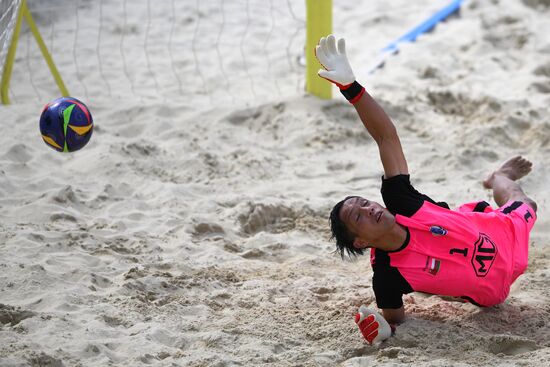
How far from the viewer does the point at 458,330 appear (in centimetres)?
366

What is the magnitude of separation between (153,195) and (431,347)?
2.19m

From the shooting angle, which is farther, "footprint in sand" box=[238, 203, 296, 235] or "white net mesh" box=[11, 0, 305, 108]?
"white net mesh" box=[11, 0, 305, 108]

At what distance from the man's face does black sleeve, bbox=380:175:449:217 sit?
0.08m

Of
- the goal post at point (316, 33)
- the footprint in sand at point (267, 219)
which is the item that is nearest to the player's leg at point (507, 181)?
the footprint in sand at point (267, 219)

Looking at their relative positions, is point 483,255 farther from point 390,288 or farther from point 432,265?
point 390,288

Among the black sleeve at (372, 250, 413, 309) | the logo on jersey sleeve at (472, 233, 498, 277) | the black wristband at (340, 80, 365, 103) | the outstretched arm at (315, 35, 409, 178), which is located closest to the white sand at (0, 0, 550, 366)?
the black sleeve at (372, 250, 413, 309)

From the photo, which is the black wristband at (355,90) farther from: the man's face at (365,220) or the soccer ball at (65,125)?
the soccer ball at (65,125)

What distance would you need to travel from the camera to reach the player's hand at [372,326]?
352 cm

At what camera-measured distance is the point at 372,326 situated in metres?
3.53

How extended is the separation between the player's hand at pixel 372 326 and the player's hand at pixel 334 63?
1063 mm

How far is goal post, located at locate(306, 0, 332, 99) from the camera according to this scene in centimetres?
629

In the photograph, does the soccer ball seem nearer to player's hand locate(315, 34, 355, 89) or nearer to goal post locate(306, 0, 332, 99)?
player's hand locate(315, 34, 355, 89)

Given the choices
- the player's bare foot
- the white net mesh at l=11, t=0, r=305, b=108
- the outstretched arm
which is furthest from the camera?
the white net mesh at l=11, t=0, r=305, b=108

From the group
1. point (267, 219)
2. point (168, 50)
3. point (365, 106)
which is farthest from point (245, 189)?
point (168, 50)
